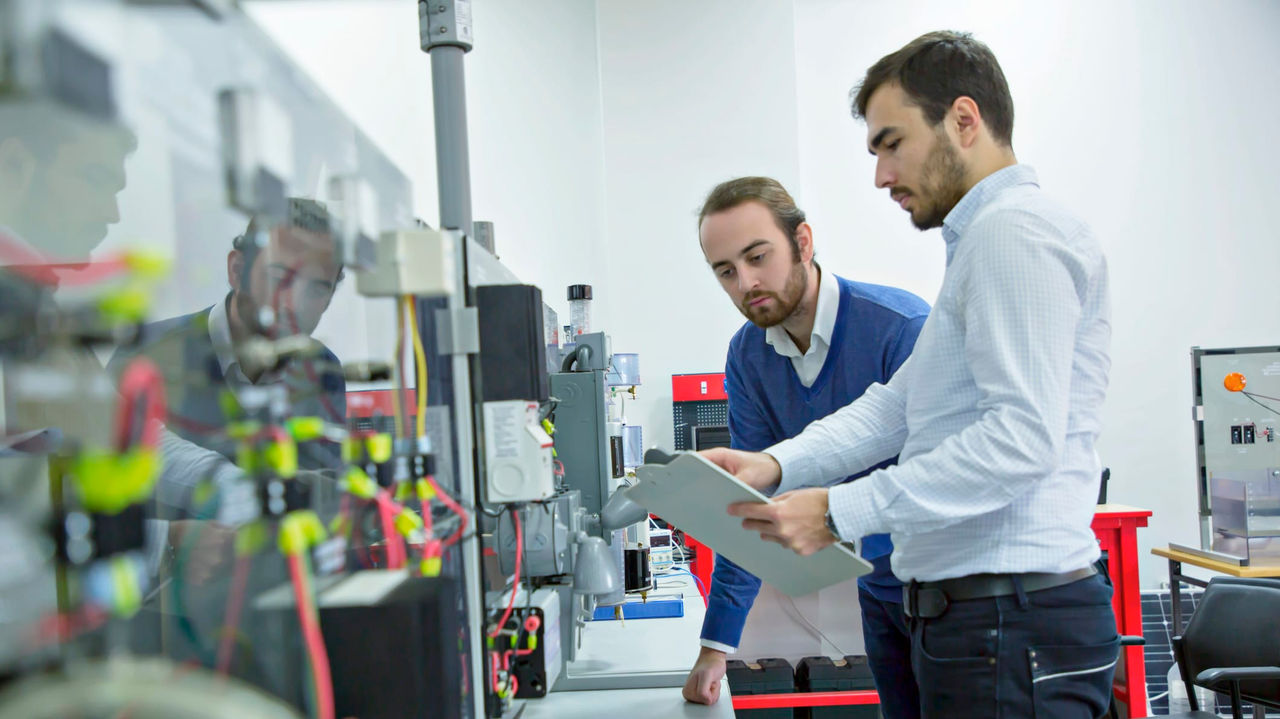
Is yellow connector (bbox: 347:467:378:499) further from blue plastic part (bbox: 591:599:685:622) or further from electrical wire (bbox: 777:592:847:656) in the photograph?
electrical wire (bbox: 777:592:847:656)

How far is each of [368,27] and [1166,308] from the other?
187 inches

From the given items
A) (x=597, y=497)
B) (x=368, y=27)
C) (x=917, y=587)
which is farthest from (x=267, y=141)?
(x=597, y=497)

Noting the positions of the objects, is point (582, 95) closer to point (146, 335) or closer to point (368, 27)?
point (368, 27)

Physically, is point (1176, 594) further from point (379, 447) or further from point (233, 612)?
point (233, 612)

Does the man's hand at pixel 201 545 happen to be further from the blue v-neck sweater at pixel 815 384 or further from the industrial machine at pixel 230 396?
the blue v-neck sweater at pixel 815 384

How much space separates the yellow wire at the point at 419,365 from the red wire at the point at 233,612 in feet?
0.82

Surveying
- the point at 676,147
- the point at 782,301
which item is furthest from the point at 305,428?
the point at 676,147

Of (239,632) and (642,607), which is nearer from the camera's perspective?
(239,632)

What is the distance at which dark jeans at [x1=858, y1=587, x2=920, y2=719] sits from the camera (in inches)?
59.3

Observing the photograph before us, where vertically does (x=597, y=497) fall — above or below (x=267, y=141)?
below

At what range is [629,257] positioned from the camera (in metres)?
4.82

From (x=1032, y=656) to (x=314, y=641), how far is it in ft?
2.68

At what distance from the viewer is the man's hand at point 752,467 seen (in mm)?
1310

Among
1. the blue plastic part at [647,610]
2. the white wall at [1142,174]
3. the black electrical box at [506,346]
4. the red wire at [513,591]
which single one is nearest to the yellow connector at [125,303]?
the black electrical box at [506,346]
